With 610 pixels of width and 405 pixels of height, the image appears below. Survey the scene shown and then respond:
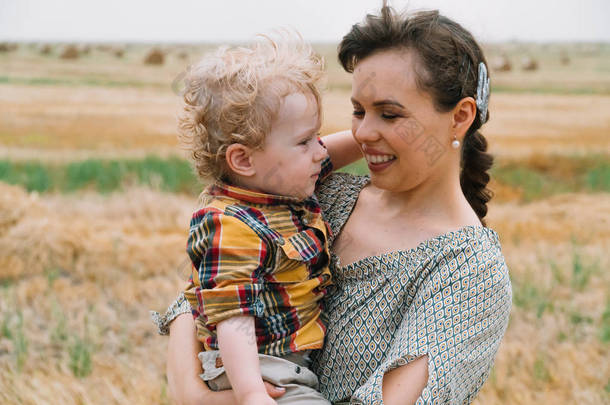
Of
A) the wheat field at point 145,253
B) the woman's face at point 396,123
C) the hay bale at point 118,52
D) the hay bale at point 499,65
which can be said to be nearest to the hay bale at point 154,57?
the hay bale at point 118,52

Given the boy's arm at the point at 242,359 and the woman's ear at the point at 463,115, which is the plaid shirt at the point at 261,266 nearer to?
the boy's arm at the point at 242,359

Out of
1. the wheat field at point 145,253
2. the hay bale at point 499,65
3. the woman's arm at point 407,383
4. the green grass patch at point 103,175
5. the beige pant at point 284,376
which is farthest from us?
the green grass patch at point 103,175

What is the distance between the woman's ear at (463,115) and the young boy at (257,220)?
36cm

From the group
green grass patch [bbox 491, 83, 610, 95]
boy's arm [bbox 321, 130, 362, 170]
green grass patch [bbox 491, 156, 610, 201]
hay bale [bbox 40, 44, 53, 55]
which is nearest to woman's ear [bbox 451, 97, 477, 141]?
boy's arm [bbox 321, 130, 362, 170]

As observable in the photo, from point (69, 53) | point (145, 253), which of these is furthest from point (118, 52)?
point (145, 253)

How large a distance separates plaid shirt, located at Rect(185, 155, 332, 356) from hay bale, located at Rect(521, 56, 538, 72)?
1437 centimetres

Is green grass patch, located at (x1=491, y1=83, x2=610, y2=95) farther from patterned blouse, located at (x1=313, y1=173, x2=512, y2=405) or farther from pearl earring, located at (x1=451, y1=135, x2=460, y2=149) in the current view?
patterned blouse, located at (x1=313, y1=173, x2=512, y2=405)

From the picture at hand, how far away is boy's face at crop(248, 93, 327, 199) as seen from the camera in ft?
5.52

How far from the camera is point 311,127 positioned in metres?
1.71

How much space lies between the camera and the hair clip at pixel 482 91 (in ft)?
5.78

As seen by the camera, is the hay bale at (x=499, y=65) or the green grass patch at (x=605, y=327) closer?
the hay bale at (x=499, y=65)

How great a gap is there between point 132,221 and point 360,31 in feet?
14.6

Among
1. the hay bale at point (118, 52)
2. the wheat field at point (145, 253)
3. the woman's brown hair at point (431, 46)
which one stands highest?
the hay bale at point (118, 52)

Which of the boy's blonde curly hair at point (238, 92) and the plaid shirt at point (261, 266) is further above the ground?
the boy's blonde curly hair at point (238, 92)
